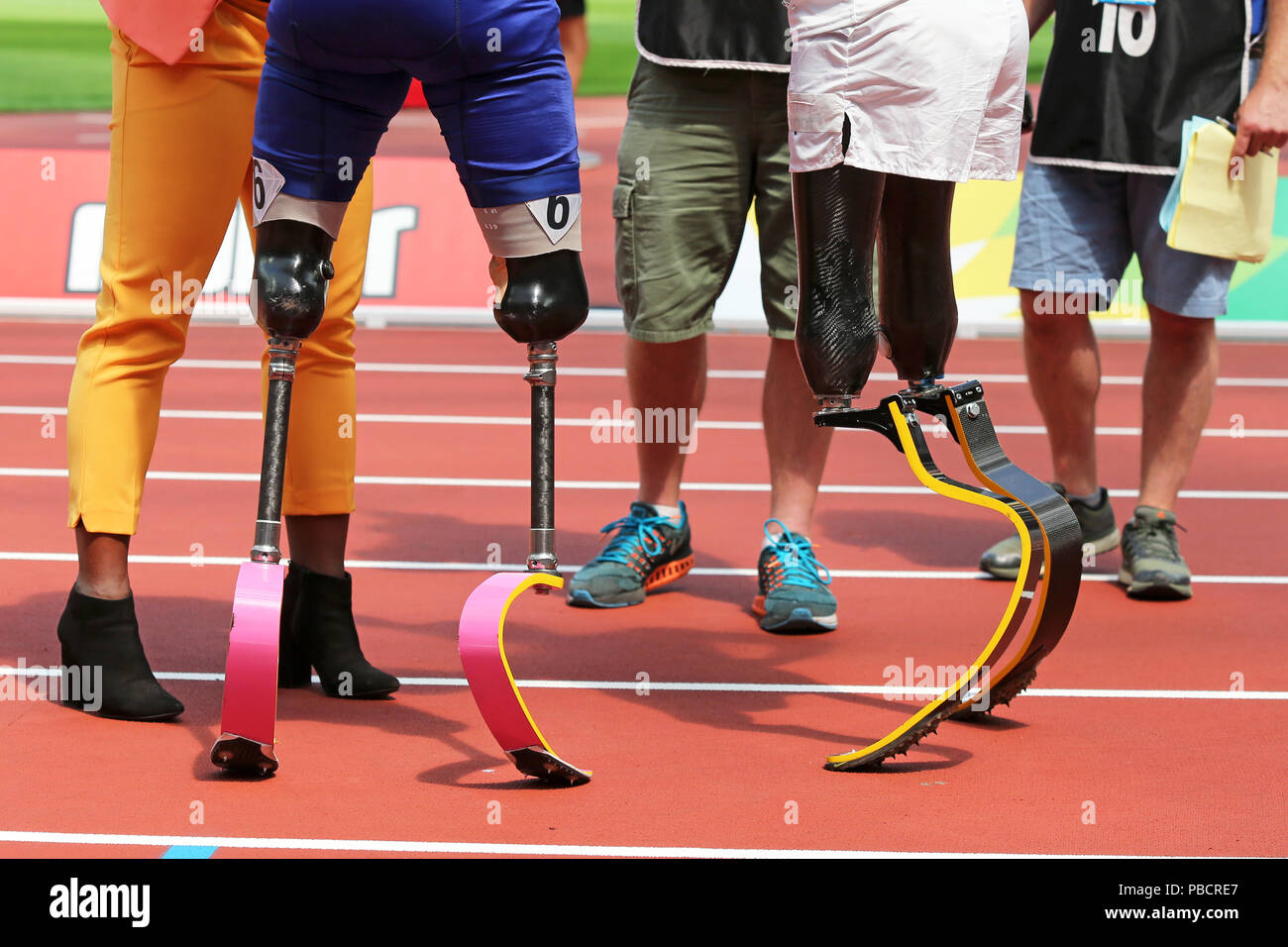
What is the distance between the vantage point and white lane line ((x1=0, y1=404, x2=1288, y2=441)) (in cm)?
799

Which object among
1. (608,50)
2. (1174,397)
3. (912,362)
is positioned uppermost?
(608,50)

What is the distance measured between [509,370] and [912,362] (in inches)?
242

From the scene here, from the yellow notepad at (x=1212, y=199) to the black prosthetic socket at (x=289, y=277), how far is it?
Result: 2.79 metres

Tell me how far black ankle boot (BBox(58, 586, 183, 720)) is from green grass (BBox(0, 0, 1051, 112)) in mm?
20183

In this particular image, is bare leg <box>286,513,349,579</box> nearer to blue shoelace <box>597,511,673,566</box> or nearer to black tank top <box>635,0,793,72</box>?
blue shoelace <box>597,511,673,566</box>

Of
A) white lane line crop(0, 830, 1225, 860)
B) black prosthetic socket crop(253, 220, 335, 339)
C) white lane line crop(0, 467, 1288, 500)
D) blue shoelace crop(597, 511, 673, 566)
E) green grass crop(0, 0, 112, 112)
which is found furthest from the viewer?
green grass crop(0, 0, 112, 112)

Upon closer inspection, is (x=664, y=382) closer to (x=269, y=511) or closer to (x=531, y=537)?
(x=531, y=537)

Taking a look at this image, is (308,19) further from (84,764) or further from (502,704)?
(84,764)

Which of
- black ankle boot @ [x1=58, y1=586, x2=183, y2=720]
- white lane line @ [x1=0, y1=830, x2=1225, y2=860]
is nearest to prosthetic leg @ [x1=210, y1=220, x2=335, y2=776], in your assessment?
white lane line @ [x1=0, y1=830, x2=1225, y2=860]

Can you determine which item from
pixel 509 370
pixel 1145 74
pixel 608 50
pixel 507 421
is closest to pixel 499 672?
pixel 1145 74

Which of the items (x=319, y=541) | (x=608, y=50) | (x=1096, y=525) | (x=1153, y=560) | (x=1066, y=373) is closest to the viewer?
(x=319, y=541)

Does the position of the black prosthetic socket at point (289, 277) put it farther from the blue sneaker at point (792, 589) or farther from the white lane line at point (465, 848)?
the blue sneaker at point (792, 589)

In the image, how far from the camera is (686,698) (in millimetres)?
4059
